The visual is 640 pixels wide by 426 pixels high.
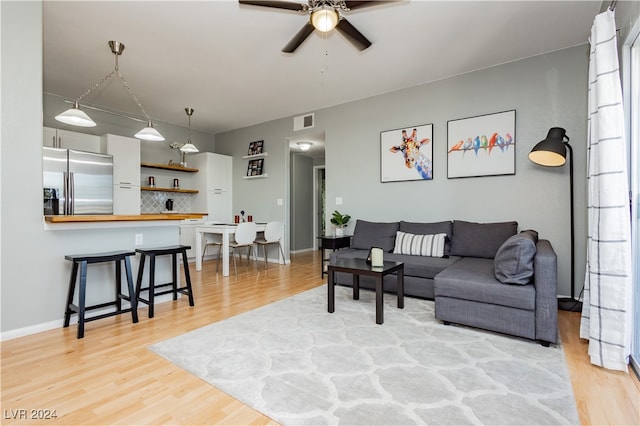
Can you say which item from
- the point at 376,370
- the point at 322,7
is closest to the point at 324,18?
the point at 322,7

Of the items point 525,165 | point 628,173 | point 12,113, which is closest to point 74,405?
point 12,113

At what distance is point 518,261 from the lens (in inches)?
93.7

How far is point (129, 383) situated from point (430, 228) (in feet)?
11.4

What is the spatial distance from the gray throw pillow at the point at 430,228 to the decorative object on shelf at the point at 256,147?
132 inches

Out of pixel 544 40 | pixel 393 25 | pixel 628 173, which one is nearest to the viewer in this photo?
pixel 628 173

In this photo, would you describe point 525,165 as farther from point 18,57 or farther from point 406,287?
point 18,57

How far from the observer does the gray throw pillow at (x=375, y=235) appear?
14.0 ft

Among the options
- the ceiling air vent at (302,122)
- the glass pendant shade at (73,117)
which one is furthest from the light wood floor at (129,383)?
the ceiling air vent at (302,122)

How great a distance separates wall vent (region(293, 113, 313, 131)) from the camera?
5.56m

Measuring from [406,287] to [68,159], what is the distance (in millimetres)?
4856

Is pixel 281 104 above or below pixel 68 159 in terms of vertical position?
above

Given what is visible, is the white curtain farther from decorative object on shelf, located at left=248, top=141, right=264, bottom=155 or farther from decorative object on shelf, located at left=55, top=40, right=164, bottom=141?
decorative object on shelf, located at left=248, top=141, right=264, bottom=155

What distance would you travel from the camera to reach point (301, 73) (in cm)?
405

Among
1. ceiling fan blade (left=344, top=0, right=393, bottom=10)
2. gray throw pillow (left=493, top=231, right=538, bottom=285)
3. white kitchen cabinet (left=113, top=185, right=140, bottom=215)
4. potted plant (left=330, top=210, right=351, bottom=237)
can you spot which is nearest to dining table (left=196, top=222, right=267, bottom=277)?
white kitchen cabinet (left=113, top=185, right=140, bottom=215)
